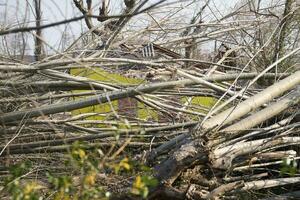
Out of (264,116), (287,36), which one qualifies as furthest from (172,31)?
(287,36)

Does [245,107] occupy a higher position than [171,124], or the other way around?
[245,107]

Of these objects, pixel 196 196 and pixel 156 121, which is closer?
pixel 196 196

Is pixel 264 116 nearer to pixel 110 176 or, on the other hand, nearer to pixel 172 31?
pixel 110 176

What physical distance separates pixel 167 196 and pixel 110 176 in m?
0.49

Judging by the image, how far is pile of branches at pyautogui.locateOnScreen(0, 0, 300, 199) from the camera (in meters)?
3.46

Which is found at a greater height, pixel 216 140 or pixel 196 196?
pixel 216 140

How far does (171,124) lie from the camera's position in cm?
461

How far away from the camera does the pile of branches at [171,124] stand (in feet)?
11.4

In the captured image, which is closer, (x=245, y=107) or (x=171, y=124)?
(x=245, y=107)

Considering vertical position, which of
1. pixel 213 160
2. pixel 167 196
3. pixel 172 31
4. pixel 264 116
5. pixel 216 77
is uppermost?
pixel 172 31

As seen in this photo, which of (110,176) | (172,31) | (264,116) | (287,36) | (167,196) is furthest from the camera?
(287,36)

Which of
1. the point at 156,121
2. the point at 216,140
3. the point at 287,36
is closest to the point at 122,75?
the point at 156,121

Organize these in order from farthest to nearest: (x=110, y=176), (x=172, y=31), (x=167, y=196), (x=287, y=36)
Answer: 1. (x=287, y=36)
2. (x=172, y=31)
3. (x=167, y=196)
4. (x=110, y=176)

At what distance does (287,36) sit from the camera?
24.1 ft
